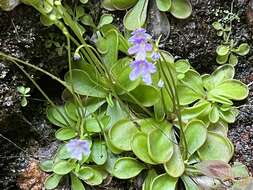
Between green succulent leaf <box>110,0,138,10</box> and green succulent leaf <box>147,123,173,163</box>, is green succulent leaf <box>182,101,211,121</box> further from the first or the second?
green succulent leaf <box>110,0,138,10</box>

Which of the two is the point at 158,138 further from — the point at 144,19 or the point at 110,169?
the point at 144,19

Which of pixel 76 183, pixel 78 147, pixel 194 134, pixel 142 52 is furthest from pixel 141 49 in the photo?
pixel 76 183

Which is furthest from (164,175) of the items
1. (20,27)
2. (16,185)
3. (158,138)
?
(20,27)

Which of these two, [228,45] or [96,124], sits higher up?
Result: [96,124]

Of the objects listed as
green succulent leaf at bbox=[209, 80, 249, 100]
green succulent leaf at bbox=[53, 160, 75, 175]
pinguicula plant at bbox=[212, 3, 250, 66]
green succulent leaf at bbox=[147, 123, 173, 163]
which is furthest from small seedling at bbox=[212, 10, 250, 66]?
green succulent leaf at bbox=[53, 160, 75, 175]

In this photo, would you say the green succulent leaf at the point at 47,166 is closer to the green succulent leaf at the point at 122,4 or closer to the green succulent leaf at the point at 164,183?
the green succulent leaf at the point at 164,183

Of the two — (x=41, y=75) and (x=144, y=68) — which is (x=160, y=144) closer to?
(x=144, y=68)

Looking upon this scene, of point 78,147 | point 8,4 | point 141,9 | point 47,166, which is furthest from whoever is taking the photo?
point 141,9

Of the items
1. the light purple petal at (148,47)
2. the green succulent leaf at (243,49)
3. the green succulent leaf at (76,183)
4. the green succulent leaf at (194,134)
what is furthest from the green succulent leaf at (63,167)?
the green succulent leaf at (243,49)
